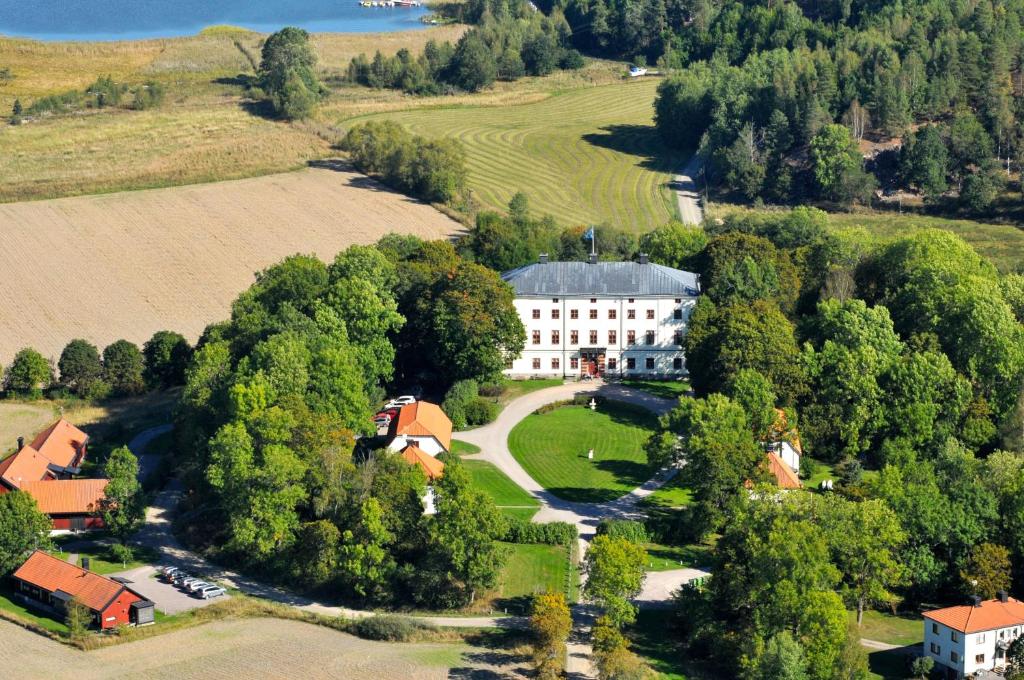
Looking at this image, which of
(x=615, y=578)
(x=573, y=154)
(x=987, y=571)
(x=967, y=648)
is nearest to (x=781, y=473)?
(x=987, y=571)

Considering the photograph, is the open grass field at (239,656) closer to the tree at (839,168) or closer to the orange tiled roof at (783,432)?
the orange tiled roof at (783,432)

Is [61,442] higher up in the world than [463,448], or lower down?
higher up

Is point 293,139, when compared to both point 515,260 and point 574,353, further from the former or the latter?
point 574,353

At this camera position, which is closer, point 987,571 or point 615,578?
point 615,578

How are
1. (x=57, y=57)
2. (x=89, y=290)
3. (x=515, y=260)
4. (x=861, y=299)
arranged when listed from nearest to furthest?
(x=861, y=299) → (x=515, y=260) → (x=89, y=290) → (x=57, y=57)

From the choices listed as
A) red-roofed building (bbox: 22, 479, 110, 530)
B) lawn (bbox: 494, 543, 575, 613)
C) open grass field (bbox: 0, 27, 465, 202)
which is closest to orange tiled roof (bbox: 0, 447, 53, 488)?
red-roofed building (bbox: 22, 479, 110, 530)

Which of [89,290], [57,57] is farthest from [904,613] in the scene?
[57,57]

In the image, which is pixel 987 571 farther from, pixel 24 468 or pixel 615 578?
pixel 24 468
